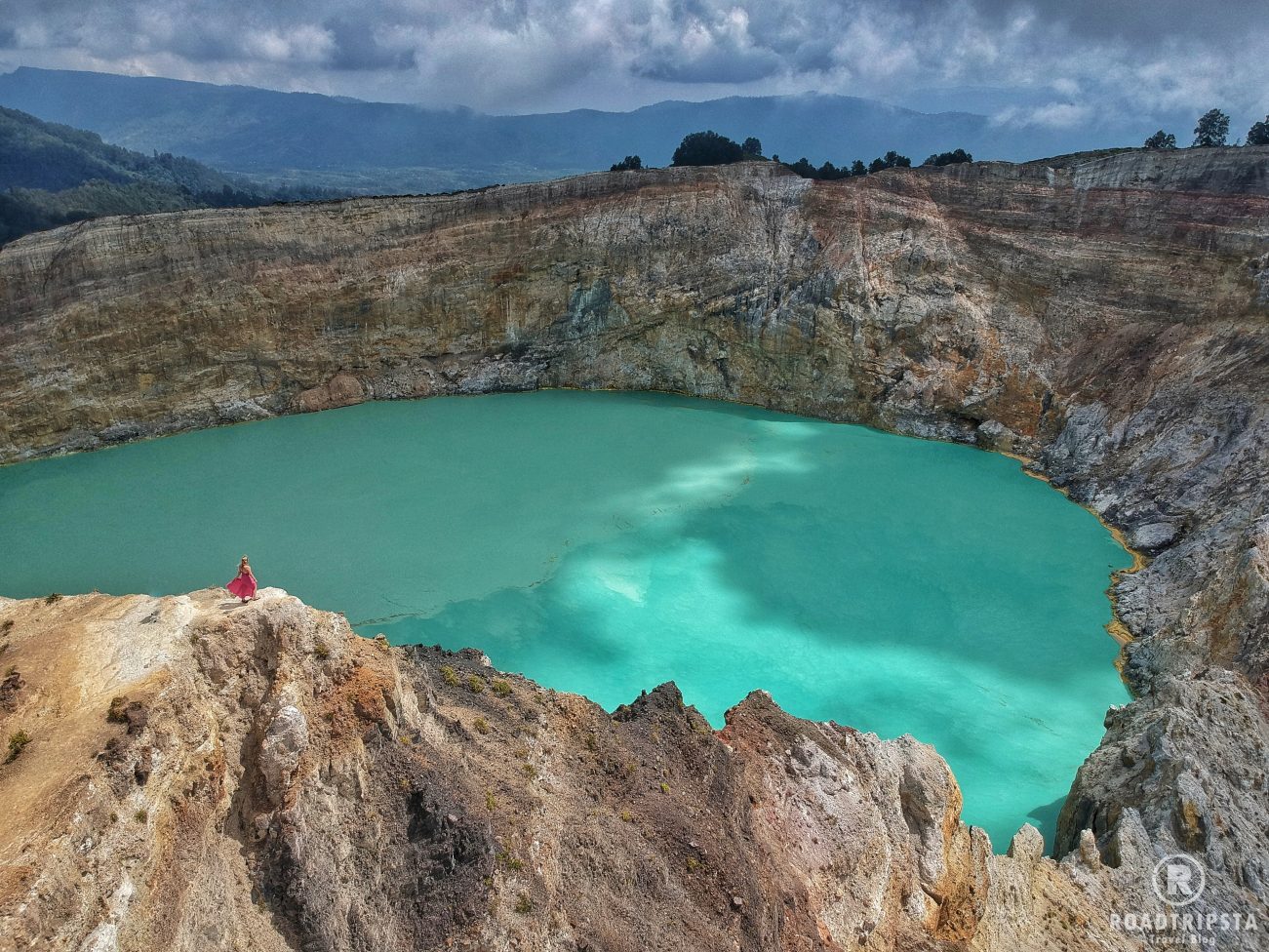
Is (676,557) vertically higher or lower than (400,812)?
lower

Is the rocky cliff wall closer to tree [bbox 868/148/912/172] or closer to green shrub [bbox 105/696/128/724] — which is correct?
green shrub [bbox 105/696/128/724]

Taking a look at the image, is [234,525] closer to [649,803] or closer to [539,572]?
[539,572]

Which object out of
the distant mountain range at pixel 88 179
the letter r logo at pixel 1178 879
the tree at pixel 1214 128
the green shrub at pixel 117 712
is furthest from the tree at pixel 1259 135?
the distant mountain range at pixel 88 179

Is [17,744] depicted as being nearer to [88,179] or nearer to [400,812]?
[400,812]

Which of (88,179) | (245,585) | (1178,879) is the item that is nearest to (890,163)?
(1178,879)

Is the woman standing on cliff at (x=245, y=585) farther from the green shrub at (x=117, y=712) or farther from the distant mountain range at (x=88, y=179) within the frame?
the distant mountain range at (x=88, y=179)

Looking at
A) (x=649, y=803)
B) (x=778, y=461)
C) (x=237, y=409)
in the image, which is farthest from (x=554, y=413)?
(x=649, y=803)
